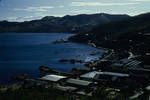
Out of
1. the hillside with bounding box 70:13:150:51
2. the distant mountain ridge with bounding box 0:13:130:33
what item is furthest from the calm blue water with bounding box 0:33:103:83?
the distant mountain ridge with bounding box 0:13:130:33

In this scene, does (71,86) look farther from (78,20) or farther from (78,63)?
(78,20)

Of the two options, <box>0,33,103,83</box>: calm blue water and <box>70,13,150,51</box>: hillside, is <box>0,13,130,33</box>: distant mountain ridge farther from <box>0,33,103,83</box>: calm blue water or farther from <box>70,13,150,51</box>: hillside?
<box>0,33,103,83</box>: calm blue water

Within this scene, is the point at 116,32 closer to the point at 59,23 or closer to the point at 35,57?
the point at 35,57

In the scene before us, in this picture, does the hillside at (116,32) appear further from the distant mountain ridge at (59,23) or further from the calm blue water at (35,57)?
the distant mountain ridge at (59,23)

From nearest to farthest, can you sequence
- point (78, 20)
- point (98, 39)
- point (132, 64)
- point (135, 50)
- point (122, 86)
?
point (122, 86)
point (132, 64)
point (135, 50)
point (98, 39)
point (78, 20)

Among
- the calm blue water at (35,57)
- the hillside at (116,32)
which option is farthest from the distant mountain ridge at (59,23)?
the calm blue water at (35,57)

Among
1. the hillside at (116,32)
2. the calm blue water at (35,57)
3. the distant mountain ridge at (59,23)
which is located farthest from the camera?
the distant mountain ridge at (59,23)

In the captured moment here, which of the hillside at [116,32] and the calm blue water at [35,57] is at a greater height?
the hillside at [116,32]

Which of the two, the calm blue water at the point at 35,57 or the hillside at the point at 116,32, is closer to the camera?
the calm blue water at the point at 35,57

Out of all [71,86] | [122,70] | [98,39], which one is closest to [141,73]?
[122,70]
